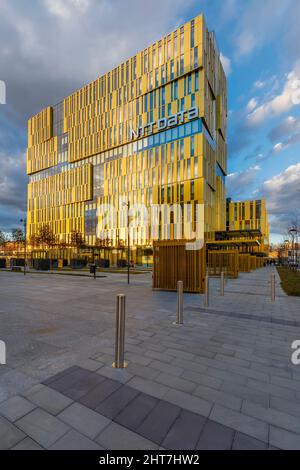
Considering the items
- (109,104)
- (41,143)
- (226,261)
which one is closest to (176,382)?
(226,261)

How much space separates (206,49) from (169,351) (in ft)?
184

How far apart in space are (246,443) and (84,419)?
168 cm

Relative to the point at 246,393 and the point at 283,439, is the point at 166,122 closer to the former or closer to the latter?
the point at 246,393

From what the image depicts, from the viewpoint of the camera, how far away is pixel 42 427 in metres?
2.34

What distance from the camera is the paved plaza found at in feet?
7.38

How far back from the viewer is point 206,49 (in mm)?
43781

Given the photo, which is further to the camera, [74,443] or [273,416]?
[273,416]

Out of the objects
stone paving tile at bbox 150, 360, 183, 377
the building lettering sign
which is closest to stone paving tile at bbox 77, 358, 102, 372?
stone paving tile at bbox 150, 360, 183, 377

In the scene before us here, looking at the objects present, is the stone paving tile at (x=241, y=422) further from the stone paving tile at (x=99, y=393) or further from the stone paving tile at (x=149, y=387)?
the stone paving tile at (x=99, y=393)

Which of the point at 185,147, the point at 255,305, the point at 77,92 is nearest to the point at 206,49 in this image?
the point at 185,147

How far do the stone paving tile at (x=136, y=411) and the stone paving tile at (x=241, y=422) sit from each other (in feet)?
2.38

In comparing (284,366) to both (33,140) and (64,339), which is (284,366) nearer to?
(64,339)

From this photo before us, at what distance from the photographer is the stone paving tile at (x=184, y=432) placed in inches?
84.0
